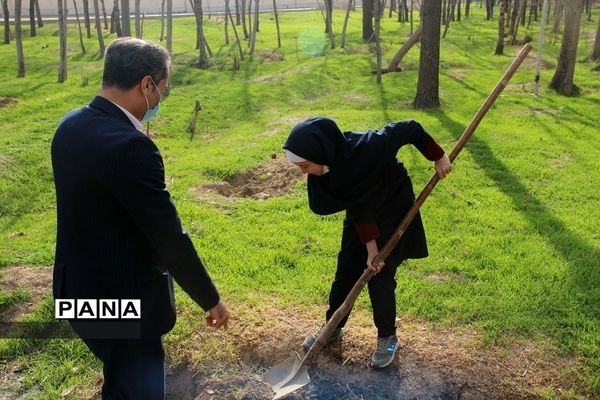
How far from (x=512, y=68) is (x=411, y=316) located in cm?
184

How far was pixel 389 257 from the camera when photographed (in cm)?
310

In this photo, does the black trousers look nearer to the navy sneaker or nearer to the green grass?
the navy sneaker

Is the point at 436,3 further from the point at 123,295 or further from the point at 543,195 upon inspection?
the point at 123,295

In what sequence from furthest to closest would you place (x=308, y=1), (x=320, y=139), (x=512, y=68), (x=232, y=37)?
(x=308, y=1) → (x=232, y=37) → (x=512, y=68) → (x=320, y=139)

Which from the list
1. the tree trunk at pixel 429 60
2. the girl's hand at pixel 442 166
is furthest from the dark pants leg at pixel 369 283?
the tree trunk at pixel 429 60

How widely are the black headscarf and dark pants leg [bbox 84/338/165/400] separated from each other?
1.16 metres

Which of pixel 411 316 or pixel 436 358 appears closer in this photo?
pixel 436 358

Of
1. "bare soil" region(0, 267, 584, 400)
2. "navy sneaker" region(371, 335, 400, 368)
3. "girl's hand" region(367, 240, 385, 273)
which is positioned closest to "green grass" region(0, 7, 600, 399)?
"bare soil" region(0, 267, 584, 400)

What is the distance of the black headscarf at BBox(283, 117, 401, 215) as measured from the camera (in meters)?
2.69

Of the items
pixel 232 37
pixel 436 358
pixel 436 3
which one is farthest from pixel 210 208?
pixel 232 37

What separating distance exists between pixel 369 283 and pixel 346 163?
2.61 feet

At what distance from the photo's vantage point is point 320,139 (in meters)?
2.63

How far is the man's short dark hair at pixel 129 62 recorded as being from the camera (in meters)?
2.01

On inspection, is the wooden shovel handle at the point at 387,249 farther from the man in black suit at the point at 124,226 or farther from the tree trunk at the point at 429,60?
the tree trunk at the point at 429,60
